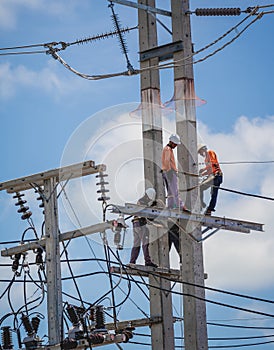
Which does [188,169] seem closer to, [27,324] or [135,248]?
[135,248]

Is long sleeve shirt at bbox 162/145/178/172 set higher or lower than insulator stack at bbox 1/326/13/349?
higher

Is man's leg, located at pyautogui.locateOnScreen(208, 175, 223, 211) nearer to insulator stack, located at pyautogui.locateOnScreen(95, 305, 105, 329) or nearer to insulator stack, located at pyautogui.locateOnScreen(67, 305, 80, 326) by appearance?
insulator stack, located at pyautogui.locateOnScreen(95, 305, 105, 329)

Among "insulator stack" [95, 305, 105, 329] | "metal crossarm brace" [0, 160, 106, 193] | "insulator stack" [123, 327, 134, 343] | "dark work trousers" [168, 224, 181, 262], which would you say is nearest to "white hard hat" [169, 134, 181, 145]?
"dark work trousers" [168, 224, 181, 262]

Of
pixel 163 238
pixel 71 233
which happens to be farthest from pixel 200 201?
pixel 71 233

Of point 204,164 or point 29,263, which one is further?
point 204,164

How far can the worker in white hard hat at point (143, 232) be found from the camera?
26.0 meters

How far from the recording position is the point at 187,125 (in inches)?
1032

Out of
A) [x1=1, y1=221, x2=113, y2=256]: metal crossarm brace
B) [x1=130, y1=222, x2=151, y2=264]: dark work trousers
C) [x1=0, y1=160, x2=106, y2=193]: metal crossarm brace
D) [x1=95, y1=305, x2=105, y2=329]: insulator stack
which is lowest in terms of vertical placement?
[x1=95, y1=305, x2=105, y2=329]: insulator stack

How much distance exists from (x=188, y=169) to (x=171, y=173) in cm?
30

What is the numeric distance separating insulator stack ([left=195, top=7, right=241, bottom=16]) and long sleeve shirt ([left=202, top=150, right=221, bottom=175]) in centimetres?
246

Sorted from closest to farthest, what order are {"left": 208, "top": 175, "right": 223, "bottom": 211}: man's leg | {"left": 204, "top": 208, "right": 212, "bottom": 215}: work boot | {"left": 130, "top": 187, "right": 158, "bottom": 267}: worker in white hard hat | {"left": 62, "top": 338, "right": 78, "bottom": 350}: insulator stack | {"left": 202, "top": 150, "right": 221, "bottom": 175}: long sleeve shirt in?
{"left": 62, "top": 338, "right": 78, "bottom": 350}: insulator stack → {"left": 130, "top": 187, "right": 158, "bottom": 267}: worker in white hard hat → {"left": 204, "top": 208, "right": 212, "bottom": 215}: work boot → {"left": 208, "top": 175, "right": 223, "bottom": 211}: man's leg → {"left": 202, "top": 150, "right": 221, "bottom": 175}: long sleeve shirt

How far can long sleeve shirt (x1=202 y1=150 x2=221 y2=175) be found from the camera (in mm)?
27484

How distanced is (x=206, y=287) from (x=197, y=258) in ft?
1.66

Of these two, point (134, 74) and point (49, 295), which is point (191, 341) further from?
point (134, 74)
